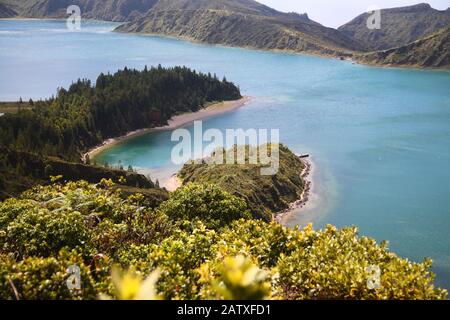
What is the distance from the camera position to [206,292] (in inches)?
548

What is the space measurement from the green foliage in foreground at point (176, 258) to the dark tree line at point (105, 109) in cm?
5440

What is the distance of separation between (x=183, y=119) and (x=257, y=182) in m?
62.6

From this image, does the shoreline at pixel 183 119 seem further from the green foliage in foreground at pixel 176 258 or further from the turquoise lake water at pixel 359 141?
the green foliage in foreground at pixel 176 258

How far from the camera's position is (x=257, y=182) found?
7106 cm

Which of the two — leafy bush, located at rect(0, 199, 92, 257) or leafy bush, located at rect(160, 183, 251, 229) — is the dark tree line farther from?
leafy bush, located at rect(0, 199, 92, 257)

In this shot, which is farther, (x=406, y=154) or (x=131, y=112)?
(x=131, y=112)

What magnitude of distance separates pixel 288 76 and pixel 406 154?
110m

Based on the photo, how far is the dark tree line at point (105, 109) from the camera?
9038 cm

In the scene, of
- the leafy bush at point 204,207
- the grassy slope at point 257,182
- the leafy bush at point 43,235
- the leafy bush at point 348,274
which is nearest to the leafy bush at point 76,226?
the leafy bush at point 43,235

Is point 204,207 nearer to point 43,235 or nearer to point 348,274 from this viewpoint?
point 43,235

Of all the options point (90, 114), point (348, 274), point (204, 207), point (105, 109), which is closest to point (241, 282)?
point (348, 274)
